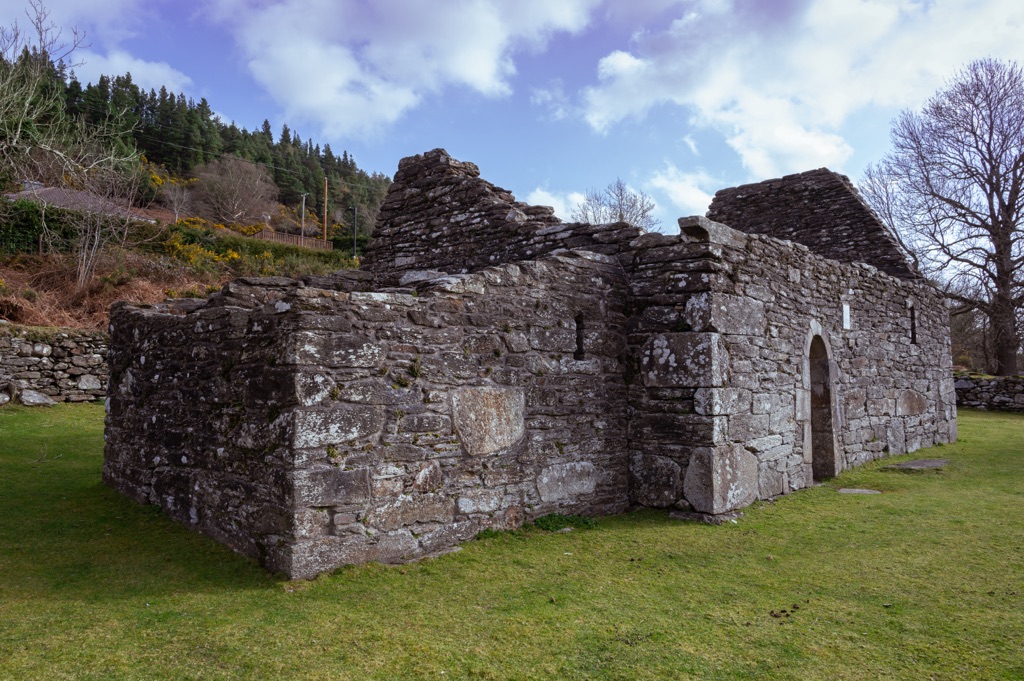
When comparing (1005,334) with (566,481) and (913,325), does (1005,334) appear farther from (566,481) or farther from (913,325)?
(566,481)

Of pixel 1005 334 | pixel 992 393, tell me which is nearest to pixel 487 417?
pixel 992 393

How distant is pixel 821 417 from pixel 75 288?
68.1ft

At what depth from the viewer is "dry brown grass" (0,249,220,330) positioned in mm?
17359

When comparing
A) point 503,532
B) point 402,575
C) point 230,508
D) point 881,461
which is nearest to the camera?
point 402,575

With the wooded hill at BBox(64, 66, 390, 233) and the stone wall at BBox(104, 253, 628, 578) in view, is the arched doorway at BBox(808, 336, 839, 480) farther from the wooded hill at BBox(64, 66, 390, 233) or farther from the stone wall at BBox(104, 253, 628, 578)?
the wooded hill at BBox(64, 66, 390, 233)

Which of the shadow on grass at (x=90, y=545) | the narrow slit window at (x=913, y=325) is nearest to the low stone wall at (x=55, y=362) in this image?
the shadow on grass at (x=90, y=545)

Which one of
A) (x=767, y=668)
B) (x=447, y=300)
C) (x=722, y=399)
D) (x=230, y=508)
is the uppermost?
(x=447, y=300)

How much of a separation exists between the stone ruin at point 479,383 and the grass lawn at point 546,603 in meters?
0.42

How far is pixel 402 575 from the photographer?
5035 millimetres

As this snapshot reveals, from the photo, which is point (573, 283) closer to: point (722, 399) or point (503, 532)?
point (722, 399)

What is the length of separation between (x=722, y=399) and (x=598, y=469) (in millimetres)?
1535

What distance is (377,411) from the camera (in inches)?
206

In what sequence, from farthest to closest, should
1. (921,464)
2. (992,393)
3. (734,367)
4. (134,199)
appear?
(134,199), (992,393), (921,464), (734,367)

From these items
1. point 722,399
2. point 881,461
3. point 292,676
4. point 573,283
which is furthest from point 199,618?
point 881,461
